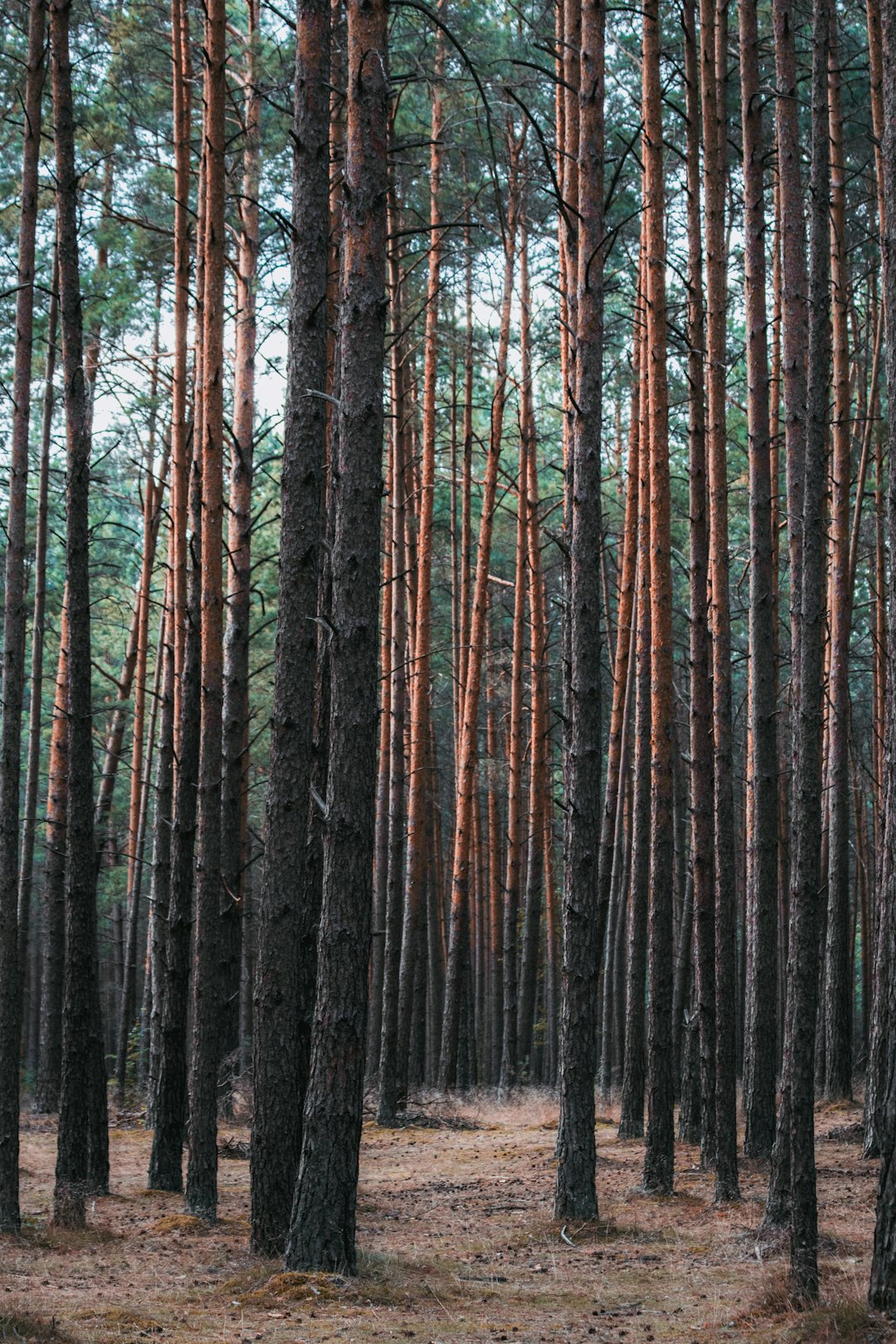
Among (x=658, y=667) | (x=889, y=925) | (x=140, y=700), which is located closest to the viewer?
(x=889, y=925)

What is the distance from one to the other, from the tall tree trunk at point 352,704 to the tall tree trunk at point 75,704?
2188mm

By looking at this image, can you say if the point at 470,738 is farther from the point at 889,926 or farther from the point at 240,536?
the point at 889,926

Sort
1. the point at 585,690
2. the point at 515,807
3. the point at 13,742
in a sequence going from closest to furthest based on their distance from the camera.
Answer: the point at 13,742 < the point at 585,690 < the point at 515,807

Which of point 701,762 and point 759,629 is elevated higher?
point 759,629

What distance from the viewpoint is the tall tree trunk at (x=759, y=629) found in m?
8.40

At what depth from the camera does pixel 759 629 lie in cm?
833

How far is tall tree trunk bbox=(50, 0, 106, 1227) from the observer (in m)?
7.50

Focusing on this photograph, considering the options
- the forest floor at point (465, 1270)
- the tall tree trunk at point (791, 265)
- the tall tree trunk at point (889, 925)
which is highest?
the tall tree trunk at point (791, 265)

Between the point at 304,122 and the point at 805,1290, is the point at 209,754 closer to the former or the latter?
the point at 304,122

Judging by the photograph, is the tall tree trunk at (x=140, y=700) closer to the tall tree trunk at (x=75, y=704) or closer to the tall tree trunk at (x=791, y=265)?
the tall tree trunk at (x=75, y=704)

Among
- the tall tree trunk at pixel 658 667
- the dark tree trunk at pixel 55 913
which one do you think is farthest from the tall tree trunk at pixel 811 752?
the dark tree trunk at pixel 55 913

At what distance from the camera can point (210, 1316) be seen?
5191 mm

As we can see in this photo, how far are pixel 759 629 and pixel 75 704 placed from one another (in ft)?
14.8

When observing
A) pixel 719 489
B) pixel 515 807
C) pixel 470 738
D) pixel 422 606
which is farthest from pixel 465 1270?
pixel 515 807
